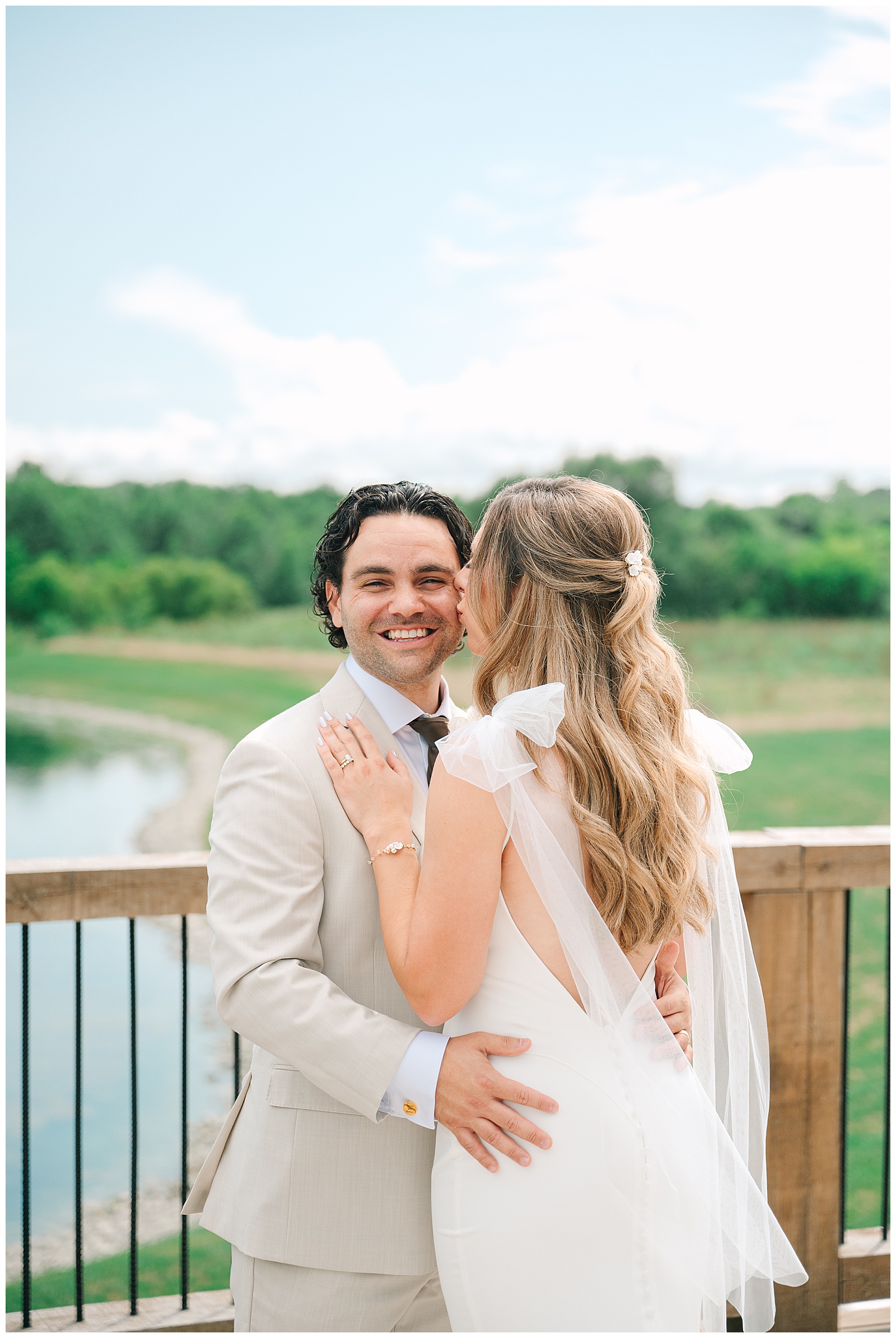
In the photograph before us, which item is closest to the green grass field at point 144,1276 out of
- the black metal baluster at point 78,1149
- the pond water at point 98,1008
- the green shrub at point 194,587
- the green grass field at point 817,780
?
the pond water at point 98,1008

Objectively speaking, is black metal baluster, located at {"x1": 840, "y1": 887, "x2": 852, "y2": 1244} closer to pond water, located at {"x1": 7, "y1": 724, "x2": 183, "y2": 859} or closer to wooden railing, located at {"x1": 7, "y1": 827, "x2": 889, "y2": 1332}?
wooden railing, located at {"x1": 7, "y1": 827, "x2": 889, "y2": 1332}

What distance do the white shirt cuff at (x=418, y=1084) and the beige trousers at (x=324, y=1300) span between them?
320 millimetres

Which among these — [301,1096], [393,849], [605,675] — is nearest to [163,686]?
[301,1096]

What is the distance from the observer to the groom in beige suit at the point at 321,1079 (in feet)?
4.99

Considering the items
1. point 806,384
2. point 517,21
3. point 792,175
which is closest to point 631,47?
point 517,21

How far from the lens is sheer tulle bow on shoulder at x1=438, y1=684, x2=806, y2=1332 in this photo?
1.46m

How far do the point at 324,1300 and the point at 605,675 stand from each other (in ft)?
3.78

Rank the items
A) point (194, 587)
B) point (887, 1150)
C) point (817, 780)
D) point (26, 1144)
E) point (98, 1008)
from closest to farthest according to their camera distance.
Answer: point (26, 1144) < point (887, 1150) < point (98, 1008) < point (194, 587) < point (817, 780)

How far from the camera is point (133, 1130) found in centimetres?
227

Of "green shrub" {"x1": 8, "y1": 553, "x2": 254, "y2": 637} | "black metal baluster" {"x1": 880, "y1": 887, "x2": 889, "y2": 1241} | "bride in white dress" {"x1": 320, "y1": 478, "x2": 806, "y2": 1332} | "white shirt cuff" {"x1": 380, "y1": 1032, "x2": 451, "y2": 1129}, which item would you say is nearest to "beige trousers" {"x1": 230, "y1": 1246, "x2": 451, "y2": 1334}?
"bride in white dress" {"x1": 320, "y1": 478, "x2": 806, "y2": 1332}

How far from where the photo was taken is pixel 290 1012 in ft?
4.97

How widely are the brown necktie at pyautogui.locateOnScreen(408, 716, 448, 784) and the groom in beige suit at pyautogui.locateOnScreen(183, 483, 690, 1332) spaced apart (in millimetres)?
96

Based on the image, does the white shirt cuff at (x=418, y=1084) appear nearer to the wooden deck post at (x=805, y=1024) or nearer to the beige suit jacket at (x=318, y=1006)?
the beige suit jacket at (x=318, y=1006)

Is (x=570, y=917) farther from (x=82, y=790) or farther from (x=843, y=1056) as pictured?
(x=82, y=790)
